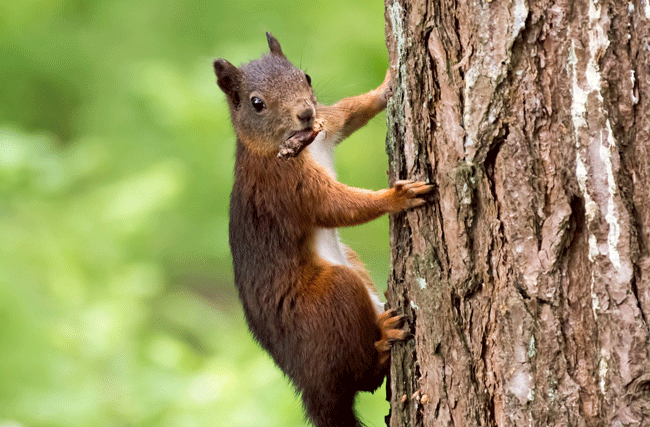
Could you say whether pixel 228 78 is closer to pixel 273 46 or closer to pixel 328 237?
pixel 273 46

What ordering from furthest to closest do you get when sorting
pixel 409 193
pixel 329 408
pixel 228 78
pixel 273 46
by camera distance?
pixel 273 46 → pixel 228 78 → pixel 329 408 → pixel 409 193

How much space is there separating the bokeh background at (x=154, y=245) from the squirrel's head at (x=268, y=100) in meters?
0.40

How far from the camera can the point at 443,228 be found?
1.97 metres

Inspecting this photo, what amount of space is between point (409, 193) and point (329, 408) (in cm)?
91

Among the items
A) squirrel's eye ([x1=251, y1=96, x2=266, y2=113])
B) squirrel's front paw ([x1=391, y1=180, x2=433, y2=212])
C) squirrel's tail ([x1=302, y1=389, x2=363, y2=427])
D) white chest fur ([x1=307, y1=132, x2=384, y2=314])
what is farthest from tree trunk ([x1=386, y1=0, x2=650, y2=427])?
squirrel's eye ([x1=251, y1=96, x2=266, y2=113])

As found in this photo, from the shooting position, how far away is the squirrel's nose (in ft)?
9.29

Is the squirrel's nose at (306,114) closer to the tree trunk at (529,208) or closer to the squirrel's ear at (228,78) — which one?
the squirrel's ear at (228,78)

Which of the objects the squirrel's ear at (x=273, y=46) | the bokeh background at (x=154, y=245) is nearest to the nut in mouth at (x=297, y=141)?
the bokeh background at (x=154, y=245)

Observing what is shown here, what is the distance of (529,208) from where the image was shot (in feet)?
5.67

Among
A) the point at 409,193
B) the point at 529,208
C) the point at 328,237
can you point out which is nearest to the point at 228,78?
the point at 328,237

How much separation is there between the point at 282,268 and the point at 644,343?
1.39 meters

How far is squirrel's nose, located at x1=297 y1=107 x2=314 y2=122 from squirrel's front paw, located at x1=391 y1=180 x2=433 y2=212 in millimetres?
855

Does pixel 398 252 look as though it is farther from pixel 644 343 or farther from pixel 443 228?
pixel 644 343

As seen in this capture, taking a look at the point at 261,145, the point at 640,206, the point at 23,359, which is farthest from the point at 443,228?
the point at 23,359
